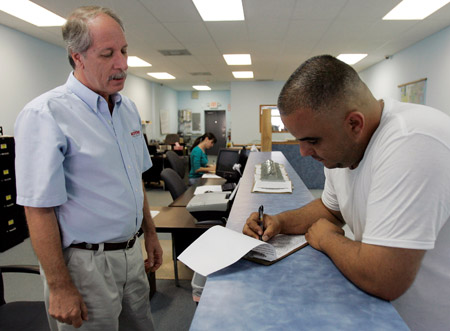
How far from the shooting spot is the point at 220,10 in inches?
151

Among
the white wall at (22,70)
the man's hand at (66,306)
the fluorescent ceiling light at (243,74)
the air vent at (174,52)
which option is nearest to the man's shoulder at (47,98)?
the man's hand at (66,306)

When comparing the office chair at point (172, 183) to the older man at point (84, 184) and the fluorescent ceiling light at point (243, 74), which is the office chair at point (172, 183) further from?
the fluorescent ceiling light at point (243, 74)

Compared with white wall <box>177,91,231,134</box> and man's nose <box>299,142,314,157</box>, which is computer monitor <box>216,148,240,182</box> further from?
white wall <box>177,91,231,134</box>

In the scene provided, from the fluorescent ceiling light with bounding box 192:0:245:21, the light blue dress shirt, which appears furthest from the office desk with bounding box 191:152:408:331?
→ the fluorescent ceiling light with bounding box 192:0:245:21

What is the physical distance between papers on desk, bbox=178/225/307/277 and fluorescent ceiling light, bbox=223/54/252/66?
230 inches

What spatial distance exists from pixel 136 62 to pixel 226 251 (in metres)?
6.82

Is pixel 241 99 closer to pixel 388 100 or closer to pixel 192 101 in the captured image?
pixel 192 101

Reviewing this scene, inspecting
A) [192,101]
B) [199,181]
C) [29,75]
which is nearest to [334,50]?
[199,181]

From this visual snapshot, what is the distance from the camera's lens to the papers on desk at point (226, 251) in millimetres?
806

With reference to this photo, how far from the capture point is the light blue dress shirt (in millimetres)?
987

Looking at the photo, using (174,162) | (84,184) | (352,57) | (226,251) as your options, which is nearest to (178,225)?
(84,184)

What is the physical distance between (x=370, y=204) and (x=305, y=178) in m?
5.49

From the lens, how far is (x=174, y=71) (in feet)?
26.3

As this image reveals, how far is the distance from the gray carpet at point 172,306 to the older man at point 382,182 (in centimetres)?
146
